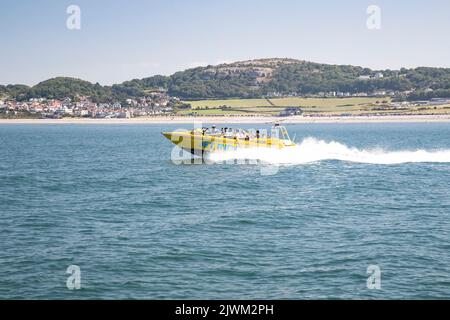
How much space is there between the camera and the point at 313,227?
23250 millimetres

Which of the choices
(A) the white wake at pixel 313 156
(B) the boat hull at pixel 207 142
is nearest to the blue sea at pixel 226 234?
(B) the boat hull at pixel 207 142

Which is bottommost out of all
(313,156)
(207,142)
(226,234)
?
(226,234)

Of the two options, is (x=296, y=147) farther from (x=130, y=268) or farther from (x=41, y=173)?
(x=130, y=268)

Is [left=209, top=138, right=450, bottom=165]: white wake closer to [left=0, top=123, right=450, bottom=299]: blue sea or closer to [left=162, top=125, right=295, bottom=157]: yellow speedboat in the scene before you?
[left=162, top=125, right=295, bottom=157]: yellow speedboat

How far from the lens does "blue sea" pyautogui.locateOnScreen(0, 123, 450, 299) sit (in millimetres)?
15844

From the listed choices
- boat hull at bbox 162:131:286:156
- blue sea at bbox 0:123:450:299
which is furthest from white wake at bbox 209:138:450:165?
blue sea at bbox 0:123:450:299

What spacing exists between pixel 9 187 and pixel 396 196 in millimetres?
23309

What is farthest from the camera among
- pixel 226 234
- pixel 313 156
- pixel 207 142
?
pixel 313 156

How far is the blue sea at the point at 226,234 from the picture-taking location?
15.8 metres

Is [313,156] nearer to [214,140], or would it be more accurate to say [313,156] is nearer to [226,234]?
[214,140]

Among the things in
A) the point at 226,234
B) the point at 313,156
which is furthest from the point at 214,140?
the point at 226,234

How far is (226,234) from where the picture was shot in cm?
2198

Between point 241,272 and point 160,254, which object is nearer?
point 241,272
